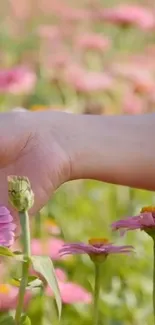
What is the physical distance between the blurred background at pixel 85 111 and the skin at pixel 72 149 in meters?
0.13

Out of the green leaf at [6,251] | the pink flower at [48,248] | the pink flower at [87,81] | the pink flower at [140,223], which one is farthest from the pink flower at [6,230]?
the pink flower at [87,81]

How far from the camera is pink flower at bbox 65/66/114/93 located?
2.41 metres

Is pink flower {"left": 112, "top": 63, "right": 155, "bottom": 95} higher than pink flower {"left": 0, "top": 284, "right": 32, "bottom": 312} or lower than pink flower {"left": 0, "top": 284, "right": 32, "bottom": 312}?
lower

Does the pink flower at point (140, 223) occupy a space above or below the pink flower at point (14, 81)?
above

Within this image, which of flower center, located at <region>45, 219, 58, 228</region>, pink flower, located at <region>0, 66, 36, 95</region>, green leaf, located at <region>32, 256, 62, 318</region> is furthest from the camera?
pink flower, located at <region>0, 66, 36, 95</region>

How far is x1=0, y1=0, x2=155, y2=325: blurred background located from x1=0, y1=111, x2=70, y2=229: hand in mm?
124

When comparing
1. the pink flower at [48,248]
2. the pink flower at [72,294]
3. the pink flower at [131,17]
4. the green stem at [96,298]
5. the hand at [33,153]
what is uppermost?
Result: the hand at [33,153]

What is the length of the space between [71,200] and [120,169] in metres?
0.88

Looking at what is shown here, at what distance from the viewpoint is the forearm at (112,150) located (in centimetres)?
120

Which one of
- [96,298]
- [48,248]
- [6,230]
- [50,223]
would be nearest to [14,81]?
[50,223]

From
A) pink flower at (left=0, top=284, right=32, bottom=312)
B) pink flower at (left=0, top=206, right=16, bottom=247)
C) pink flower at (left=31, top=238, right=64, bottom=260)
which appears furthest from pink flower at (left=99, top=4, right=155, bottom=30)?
pink flower at (left=0, top=206, right=16, bottom=247)

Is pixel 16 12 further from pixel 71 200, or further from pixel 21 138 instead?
pixel 21 138

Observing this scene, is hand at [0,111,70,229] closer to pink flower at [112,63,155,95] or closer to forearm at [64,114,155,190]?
forearm at [64,114,155,190]

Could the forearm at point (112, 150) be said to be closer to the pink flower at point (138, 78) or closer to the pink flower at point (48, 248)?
the pink flower at point (48, 248)
